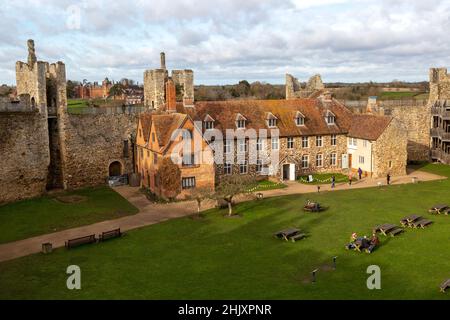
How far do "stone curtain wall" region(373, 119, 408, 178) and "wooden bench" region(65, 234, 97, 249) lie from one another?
27.6 m

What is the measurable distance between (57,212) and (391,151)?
30217mm

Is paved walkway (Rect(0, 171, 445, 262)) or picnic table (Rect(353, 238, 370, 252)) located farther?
paved walkway (Rect(0, 171, 445, 262))

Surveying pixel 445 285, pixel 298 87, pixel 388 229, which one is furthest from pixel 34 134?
pixel 298 87

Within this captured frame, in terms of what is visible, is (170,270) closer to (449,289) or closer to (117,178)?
(449,289)

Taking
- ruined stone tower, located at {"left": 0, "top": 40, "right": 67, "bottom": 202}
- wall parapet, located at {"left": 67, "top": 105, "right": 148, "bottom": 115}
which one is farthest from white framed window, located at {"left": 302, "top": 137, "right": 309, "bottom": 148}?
ruined stone tower, located at {"left": 0, "top": 40, "right": 67, "bottom": 202}

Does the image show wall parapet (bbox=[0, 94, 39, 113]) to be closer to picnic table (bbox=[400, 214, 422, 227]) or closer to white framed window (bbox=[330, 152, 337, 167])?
white framed window (bbox=[330, 152, 337, 167])

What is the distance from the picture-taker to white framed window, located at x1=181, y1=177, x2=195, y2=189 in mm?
36531

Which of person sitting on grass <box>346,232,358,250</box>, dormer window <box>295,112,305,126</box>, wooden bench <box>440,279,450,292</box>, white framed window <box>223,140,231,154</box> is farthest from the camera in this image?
dormer window <box>295,112,305,126</box>

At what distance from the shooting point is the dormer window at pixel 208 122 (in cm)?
→ 4081

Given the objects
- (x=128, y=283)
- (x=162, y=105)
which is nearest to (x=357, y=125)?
(x=162, y=105)

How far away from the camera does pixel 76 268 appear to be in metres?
22.1

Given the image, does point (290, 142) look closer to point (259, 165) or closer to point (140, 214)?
point (259, 165)

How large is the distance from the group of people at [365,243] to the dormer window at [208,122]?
19423 mm

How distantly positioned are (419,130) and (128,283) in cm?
4312
